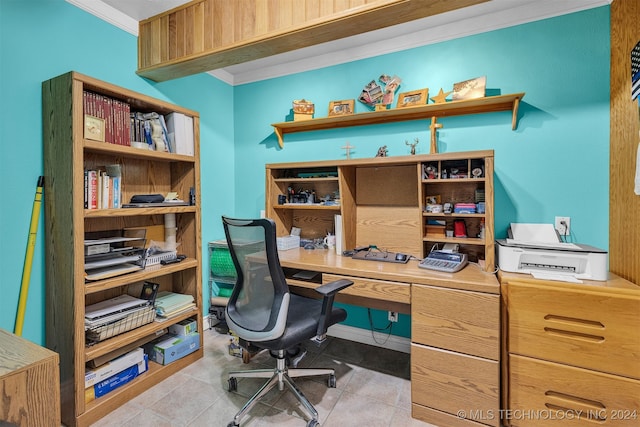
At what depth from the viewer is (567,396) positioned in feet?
4.71

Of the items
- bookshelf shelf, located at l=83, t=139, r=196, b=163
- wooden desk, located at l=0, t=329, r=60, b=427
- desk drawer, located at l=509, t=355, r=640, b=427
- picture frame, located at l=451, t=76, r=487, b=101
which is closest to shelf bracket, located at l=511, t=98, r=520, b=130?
picture frame, located at l=451, t=76, r=487, b=101

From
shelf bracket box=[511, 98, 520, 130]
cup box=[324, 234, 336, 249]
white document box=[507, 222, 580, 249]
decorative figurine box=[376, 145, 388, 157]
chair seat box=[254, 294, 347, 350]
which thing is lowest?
chair seat box=[254, 294, 347, 350]

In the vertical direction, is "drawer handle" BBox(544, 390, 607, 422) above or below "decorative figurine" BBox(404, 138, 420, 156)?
below

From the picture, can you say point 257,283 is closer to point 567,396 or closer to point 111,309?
point 111,309

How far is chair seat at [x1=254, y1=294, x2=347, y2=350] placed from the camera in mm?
1520

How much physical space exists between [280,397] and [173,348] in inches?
34.1

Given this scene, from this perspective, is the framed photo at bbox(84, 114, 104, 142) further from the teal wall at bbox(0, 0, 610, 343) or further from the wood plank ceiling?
the wood plank ceiling

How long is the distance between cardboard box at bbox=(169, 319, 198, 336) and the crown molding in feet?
7.21

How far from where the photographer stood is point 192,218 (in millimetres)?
2324

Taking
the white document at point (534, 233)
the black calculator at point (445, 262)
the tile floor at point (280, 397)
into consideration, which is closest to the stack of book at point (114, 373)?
the tile floor at point (280, 397)

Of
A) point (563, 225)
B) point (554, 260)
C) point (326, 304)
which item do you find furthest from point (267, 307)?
point (563, 225)

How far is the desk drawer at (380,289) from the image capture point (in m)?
1.69

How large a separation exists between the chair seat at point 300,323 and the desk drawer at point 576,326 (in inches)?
37.2

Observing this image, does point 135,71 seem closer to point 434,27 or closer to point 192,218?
point 192,218
